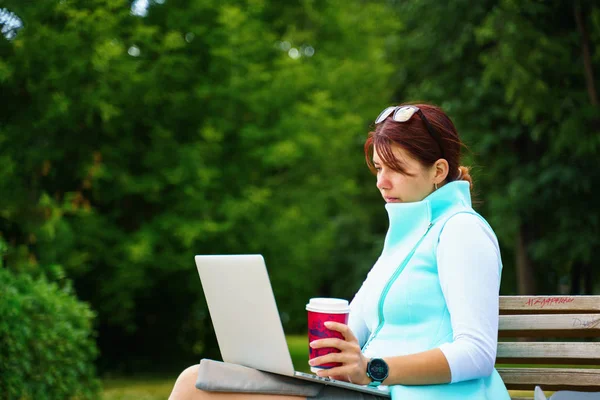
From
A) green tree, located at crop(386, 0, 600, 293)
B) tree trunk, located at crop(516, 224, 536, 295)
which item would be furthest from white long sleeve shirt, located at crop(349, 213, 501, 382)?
tree trunk, located at crop(516, 224, 536, 295)

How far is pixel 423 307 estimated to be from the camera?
2277 millimetres

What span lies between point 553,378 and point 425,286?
2.75ft

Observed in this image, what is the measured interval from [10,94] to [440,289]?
4.51 metres

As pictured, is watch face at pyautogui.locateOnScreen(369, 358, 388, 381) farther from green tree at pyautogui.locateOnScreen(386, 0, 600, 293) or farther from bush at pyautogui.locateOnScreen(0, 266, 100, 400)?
green tree at pyautogui.locateOnScreen(386, 0, 600, 293)

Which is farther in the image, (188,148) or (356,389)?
(188,148)

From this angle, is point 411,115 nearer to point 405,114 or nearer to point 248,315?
point 405,114

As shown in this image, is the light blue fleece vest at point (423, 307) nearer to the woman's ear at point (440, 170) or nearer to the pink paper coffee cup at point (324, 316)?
the woman's ear at point (440, 170)

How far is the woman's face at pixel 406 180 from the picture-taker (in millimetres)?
2439

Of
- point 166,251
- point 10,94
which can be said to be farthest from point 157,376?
point 10,94

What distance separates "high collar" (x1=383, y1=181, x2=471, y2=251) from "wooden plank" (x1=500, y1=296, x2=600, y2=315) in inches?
24.8

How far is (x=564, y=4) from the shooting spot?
29.9 ft

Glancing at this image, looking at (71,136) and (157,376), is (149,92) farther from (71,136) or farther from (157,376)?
(157,376)

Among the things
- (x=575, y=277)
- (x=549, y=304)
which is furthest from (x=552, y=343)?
(x=575, y=277)

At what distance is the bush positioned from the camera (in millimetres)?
5027
